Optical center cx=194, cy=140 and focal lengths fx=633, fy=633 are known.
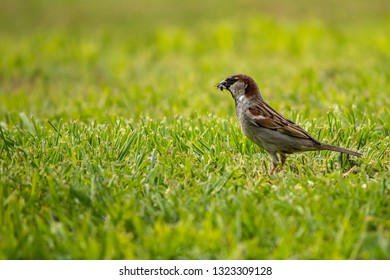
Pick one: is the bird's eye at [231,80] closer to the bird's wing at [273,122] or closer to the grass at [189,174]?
the bird's wing at [273,122]

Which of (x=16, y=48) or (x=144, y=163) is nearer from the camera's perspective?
(x=144, y=163)

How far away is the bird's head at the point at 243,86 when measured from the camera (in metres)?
5.40

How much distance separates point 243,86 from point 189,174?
1041mm

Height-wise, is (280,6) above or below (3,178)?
above

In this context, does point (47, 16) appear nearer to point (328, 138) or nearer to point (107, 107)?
point (107, 107)

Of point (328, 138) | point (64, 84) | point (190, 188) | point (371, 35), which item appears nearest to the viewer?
point (190, 188)

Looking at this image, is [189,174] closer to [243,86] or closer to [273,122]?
[273,122]

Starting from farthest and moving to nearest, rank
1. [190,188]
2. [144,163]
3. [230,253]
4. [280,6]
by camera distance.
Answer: [280,6] < [144,163] < [190,188] < [230,253]

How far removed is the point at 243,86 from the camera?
214 inches

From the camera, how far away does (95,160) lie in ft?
16.5

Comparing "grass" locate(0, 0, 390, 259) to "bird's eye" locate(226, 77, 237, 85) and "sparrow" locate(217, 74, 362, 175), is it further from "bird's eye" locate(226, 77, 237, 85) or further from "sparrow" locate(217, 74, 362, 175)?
"bird's eye" locate(226, 77, 237, 85)

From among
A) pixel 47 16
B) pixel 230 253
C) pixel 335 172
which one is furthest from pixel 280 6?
pixel 230 253

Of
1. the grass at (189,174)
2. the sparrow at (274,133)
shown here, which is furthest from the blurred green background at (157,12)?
the sparrow at (274,133)

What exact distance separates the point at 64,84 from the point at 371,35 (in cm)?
620
